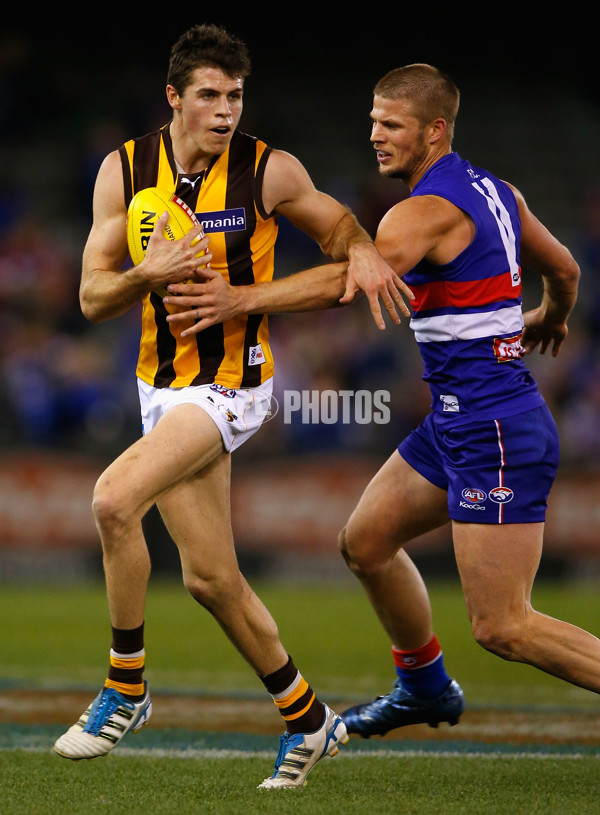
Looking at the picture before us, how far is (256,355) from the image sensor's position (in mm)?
4727

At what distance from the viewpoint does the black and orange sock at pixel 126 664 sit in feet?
14.3

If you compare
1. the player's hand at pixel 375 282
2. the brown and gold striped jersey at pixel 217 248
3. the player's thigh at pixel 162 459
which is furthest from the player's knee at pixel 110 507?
the player's hand at pixel 375 282

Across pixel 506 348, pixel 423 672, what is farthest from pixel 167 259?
pixel 423 672

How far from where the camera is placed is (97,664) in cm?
793

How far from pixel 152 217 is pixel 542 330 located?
1.92 metres

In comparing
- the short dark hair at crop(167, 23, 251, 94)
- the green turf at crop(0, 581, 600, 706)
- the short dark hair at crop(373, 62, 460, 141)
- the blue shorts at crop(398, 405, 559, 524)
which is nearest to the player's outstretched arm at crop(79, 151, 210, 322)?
the short dark hair at crop(167, 23, 251, 94)

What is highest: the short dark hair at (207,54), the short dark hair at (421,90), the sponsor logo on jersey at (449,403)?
the short dark hair at (207,54)

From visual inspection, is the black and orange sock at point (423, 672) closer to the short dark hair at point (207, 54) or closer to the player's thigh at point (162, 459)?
the player's thigh at point (162, 459)

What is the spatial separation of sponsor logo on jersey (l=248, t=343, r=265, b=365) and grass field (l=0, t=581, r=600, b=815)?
159cm

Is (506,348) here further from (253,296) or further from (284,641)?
(284,641)

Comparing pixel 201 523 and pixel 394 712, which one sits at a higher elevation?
pixel 201 523

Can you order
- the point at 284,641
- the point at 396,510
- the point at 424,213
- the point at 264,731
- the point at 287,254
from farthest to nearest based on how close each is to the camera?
1. the point at 287,254
2. the point at 284,641
3. the point at 264,731
4. the point at 396,510
5. the point at 424,213

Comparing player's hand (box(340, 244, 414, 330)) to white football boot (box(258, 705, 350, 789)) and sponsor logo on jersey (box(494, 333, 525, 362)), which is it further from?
white football boot (box(258, 705, 350, 789))

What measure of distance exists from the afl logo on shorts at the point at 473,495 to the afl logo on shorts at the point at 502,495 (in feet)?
0.11
